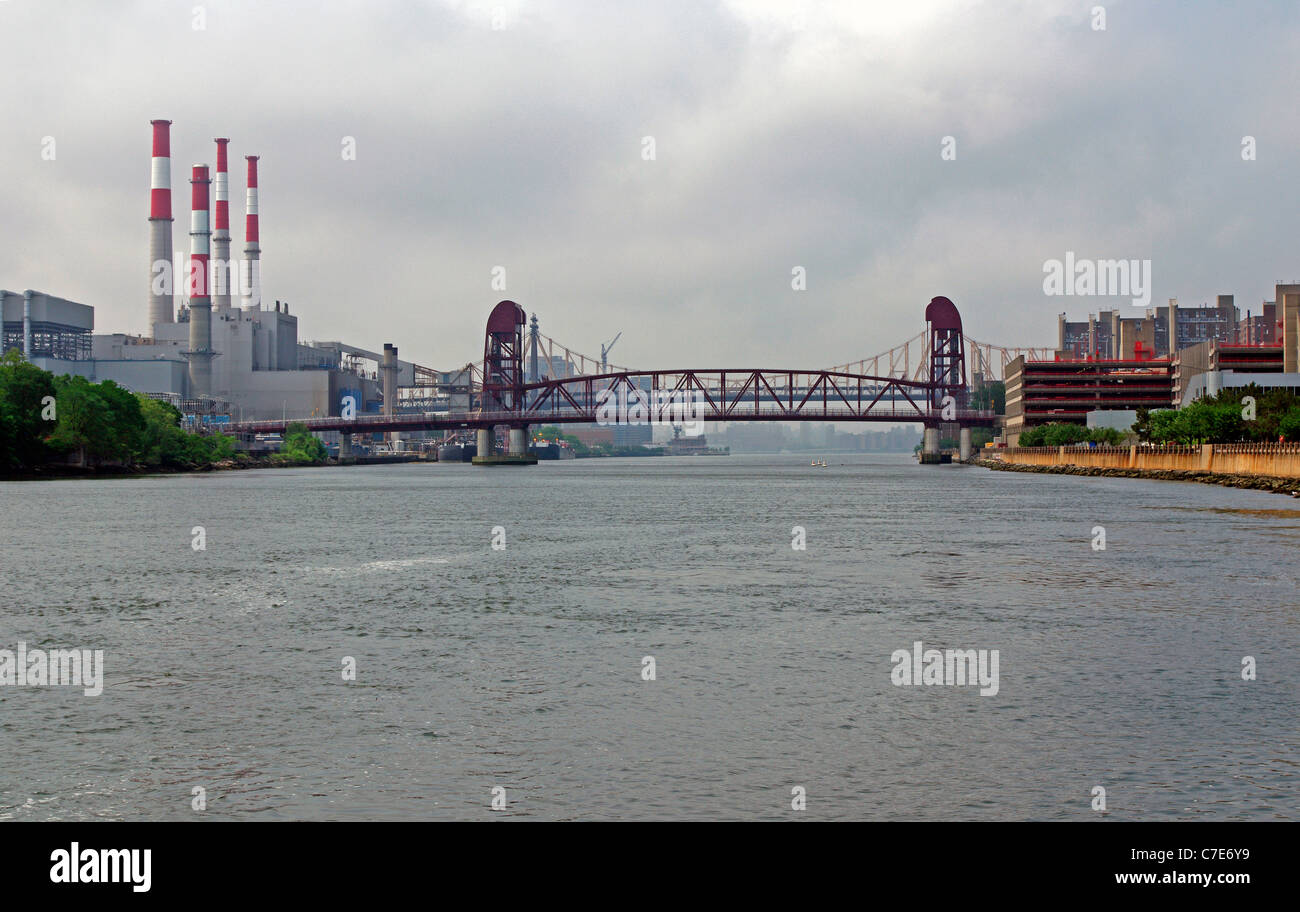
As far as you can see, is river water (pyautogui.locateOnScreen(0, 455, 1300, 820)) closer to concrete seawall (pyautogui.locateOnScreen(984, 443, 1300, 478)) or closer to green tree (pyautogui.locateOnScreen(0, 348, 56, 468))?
concrete seawall (pyautogui.locateOnScreen(984, 443, 1300, 478))

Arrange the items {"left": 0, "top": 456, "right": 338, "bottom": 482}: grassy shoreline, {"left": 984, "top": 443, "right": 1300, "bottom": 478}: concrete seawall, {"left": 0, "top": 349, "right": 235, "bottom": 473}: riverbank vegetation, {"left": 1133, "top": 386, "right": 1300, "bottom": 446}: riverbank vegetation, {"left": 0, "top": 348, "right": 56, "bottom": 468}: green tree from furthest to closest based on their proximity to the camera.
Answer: {"left": 0, "top": 456, "right": 338, "bottom": 482}: grassy shoreline, {"left": 1133, "top": 386, "right": 1300, "bottom": 446}: riverbank vegetation, {"left": 0, "top": 349, "right": 235, "bottom": 473}: riverbank vegetation, {"left": 0, "top": 348, "right": 56, "bottom": 468}: green tree, {"left": 984, "top": 443, "right": 1300, "bottom": 478}: concrete seawall

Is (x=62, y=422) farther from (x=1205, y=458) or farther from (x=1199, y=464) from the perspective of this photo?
(x=1199, y=464)

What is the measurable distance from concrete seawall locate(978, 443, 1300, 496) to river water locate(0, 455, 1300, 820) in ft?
191

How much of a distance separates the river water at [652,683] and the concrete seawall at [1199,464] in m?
58.2

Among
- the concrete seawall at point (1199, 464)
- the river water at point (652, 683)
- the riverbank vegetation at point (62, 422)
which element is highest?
the riverbank vegetation at point (62, 422)

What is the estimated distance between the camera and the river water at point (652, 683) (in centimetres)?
1544

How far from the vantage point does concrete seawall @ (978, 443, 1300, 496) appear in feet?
344

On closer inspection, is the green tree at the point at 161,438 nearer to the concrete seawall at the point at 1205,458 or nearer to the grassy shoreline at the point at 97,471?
the grassy shoreline at the point at 97,471

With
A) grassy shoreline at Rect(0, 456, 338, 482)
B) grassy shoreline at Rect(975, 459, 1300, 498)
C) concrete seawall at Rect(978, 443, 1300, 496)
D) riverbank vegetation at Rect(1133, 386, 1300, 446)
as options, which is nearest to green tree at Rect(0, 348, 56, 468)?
grassy shoreline at Rect(0, 456, 338, 482)

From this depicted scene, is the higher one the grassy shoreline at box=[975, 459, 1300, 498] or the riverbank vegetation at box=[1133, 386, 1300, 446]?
the riverbank vegetation at box=[1133, 386, 1300, 446]

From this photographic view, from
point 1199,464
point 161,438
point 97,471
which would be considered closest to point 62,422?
point 97,471

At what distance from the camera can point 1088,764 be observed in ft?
54.2

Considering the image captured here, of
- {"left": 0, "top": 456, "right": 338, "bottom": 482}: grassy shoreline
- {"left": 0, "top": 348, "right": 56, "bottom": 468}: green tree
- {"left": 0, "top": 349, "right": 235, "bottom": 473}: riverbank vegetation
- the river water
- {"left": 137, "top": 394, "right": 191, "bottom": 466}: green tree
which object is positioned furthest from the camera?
{"left": 137, "top": 394, "right": 191, "bottom": 466}: green tree

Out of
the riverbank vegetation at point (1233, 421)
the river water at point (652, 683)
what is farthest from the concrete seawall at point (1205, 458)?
the river water at point (652, 683)
